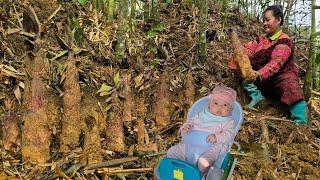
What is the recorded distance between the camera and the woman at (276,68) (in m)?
2.56

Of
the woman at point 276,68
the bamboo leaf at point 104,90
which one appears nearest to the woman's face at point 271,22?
the woman at point 276,68

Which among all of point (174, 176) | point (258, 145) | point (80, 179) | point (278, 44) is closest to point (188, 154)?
point (174, 176)

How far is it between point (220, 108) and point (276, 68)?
3.35 ft

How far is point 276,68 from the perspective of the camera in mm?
2557

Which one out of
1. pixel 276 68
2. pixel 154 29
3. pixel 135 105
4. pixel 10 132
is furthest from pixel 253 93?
pixel 10 132

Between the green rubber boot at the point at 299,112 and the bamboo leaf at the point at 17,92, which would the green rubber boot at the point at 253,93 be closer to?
the green rubber boot at the point at 299,112

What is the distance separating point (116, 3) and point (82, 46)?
735 millimetres

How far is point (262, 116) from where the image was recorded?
8.41 ft

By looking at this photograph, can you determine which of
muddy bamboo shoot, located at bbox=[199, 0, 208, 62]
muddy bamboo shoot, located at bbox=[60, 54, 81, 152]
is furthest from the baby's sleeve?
muddy bamboo shoot, located at bbox=[199, 0, 208, 62]

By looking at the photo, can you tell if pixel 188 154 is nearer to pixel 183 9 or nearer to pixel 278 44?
pixel 278 44

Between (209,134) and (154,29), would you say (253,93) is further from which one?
(154,29)

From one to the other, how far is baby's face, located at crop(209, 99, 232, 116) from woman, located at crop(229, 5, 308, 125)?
87 cm

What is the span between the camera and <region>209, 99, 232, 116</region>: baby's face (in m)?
1.64

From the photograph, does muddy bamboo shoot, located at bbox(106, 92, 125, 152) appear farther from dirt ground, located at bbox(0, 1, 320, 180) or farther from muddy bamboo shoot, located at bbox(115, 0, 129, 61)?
muddy bamboo shoot, located at bbox(115, 0, 129, 61)
